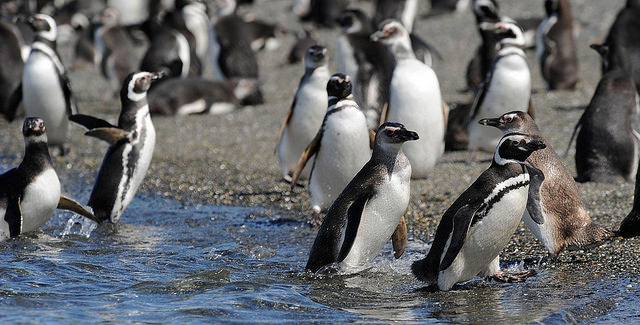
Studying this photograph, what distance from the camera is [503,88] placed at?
9.10 meters

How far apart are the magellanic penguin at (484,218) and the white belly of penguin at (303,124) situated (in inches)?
116

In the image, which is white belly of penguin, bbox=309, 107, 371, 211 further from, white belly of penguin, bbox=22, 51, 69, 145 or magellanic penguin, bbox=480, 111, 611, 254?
white belly of penguin, bbox=22, 51, 69, 145

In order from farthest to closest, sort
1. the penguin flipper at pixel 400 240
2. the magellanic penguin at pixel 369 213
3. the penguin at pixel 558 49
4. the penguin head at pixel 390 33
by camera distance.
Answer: the penguin at pixel 558 49 < the penguin head at pixel 390 33 < the penguin flipper at pixel 400 240 < the magellanic penguin at pixel 369 213

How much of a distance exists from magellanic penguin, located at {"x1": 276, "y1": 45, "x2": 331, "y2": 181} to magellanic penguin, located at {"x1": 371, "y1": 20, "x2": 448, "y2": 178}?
58cm

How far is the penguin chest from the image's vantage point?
6.74 metres

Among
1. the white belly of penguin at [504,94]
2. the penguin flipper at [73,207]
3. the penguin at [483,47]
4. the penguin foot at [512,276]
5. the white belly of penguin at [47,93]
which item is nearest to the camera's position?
the penguin foot at [512,276]

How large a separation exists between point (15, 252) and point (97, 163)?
143 inches

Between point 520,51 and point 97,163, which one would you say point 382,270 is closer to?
point 520,51

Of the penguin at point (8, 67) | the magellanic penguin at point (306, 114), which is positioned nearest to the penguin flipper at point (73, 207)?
the magellanic penguin at point (306, 114)

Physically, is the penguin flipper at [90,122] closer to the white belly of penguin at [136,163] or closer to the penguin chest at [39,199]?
the white belly of penguin at [136,163]

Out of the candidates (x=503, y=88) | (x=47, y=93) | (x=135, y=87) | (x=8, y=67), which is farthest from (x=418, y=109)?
(x=8, y=67)

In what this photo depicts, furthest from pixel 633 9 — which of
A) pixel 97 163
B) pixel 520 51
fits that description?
pixel 97 163

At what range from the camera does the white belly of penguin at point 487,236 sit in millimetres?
5254

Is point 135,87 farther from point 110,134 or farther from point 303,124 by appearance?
point 303,124
